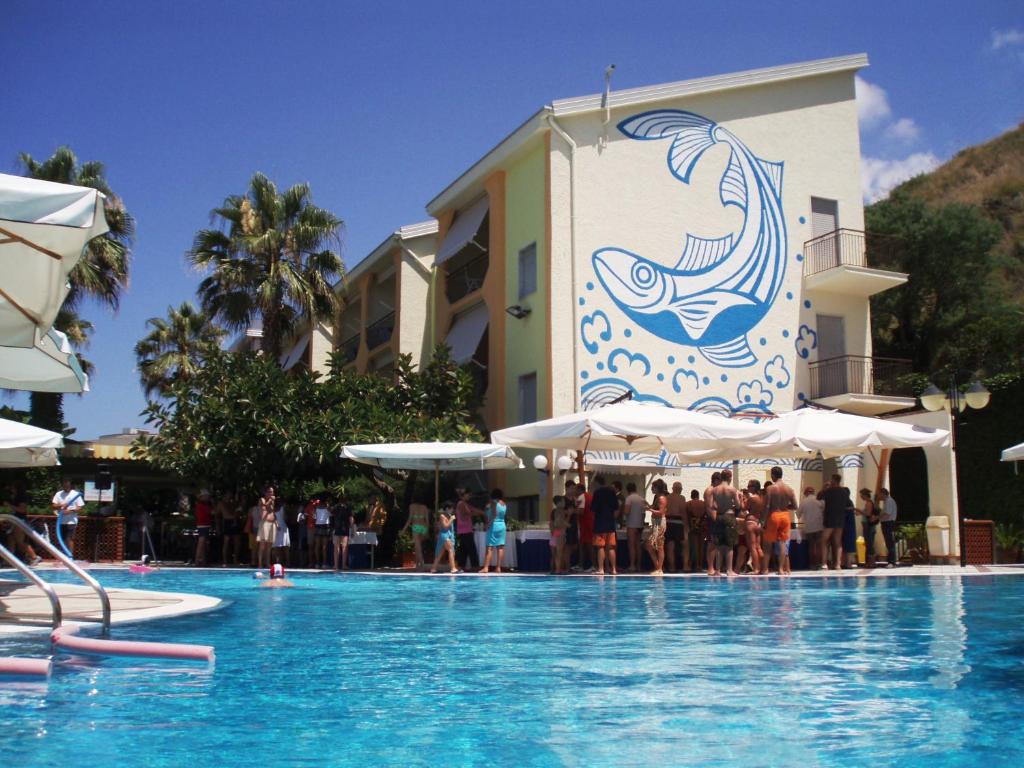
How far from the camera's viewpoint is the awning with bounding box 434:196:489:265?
28766 mm

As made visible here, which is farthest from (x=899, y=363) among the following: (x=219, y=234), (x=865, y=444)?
(x=219, y=234)

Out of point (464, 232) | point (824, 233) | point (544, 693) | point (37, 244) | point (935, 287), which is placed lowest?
point (544, 693)

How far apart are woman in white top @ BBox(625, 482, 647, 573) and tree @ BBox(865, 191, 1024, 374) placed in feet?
81.0

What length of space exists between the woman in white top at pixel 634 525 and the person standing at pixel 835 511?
3.43 meters

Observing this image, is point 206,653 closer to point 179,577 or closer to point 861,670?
point 861,670

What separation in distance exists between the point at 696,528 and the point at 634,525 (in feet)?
4.90

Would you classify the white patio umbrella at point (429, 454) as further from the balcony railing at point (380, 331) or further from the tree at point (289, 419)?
the balcony railing at point (380, 331)

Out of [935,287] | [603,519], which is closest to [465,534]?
[603,519]

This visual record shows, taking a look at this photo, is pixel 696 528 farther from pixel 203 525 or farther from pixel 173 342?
pixel 173 342

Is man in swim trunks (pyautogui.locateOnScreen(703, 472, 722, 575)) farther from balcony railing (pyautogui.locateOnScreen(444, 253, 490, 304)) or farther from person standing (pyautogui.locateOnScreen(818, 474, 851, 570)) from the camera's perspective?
balcony railing (pyautogui.locateOnScreen(444, 253, 490, 304))

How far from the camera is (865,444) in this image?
18.7 m

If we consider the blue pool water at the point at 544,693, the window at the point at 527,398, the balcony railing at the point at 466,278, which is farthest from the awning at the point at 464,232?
the blue pool water at the point at 544,693

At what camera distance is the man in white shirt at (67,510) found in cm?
2245

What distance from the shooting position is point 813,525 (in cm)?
2000
